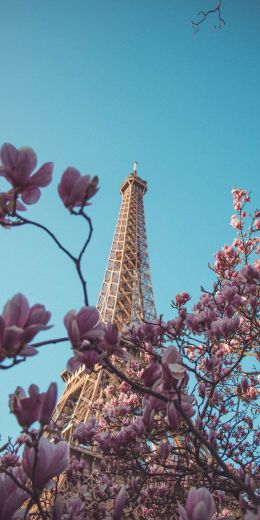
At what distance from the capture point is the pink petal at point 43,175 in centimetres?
152

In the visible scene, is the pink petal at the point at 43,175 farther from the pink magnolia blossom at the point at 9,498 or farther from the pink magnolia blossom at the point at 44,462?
the pink magnolia blossom at the point at 9,498

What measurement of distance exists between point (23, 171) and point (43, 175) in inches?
3.3

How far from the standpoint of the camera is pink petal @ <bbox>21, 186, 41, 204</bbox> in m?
1.55

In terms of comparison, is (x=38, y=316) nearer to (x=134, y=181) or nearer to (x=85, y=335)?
(x=85, y=335)

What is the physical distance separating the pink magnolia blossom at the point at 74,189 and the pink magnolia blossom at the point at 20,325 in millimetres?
461

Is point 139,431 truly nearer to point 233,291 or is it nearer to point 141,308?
point 233,291

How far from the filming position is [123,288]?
2497 cm

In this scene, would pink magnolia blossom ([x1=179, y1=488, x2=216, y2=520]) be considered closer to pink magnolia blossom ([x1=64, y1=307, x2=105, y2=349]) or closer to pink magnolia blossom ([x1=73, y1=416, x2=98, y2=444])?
pink magnolia blossom ([x1=64, y1=307, x2=105, y2=349])

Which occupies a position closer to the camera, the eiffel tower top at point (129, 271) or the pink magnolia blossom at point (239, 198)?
the pink magnolia blossom at point (239, 198)

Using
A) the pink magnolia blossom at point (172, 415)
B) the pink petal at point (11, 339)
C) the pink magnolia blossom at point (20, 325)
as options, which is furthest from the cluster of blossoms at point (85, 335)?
the pink magnolia blossom at point (172, 415)

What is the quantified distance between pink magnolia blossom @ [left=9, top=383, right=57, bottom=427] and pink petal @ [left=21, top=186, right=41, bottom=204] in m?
0.77

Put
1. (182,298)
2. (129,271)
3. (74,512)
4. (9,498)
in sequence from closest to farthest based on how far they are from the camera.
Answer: (9,498)
(74,512)
(182,298)
(129,271)

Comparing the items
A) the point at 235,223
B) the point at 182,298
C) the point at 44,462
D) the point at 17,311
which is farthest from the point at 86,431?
the point at 235,223

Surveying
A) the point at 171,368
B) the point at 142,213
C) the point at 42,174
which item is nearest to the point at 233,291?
the point at 171,368
